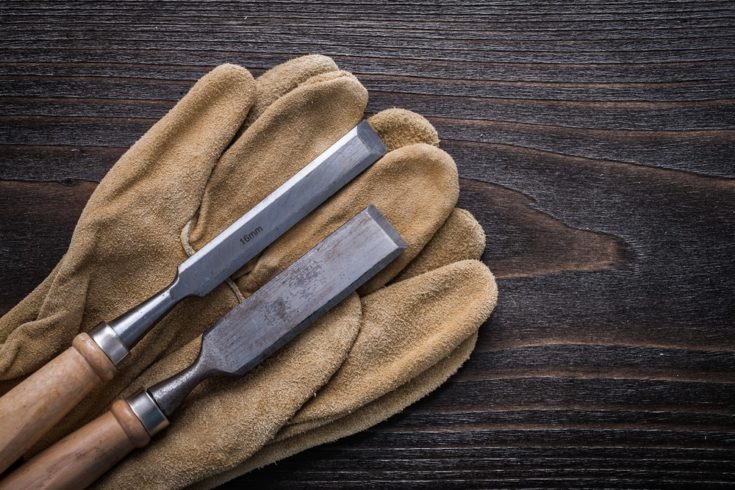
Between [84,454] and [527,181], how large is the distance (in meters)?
0.61

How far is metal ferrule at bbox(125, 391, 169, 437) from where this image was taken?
0.75 metres

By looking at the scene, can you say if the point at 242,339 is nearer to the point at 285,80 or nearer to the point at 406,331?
the point at 406,331

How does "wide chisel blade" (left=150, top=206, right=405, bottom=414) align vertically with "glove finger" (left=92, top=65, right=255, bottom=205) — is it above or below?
below

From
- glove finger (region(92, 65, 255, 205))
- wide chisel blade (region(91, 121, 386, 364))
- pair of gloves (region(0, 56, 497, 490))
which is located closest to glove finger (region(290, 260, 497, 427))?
pair of gloves (region(0, 56, 497, 490))

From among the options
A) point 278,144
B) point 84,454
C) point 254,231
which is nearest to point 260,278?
point 254,231

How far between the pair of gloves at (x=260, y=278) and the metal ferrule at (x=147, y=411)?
0.18 feet

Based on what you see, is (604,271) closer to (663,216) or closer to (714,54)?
(663,216)

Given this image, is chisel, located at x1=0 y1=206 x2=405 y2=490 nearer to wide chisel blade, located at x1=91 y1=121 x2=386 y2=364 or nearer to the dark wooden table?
wide chisel blade, located at x1=91 y1=121 x2=386 y2=364

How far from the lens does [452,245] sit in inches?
33.7

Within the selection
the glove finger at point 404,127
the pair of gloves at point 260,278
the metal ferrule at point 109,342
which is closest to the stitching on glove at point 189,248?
the pair of gloves at point 260,278

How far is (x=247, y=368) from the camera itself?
31.0 inches

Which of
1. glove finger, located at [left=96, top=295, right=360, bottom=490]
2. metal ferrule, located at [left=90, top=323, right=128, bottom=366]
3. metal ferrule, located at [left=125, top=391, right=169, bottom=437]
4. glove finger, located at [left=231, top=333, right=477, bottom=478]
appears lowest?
glove finger, located at [left=231, top=333, right=477, bottom=478]

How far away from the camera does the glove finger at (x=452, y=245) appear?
2.79 feet

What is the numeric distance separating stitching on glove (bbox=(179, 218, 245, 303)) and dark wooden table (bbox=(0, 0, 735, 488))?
0.49ft
